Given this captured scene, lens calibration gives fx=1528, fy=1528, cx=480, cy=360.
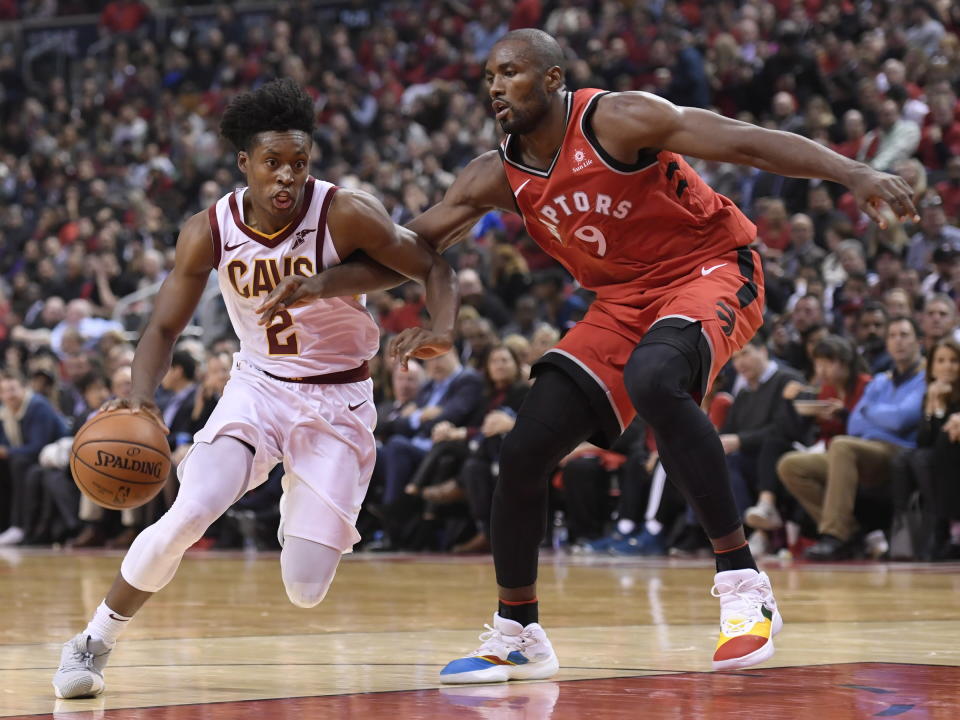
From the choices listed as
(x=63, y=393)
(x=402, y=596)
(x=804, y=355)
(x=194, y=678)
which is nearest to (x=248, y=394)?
(x=194, y=678)

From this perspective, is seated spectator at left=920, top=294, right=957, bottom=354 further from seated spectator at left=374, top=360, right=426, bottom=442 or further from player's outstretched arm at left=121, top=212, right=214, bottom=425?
player's outstretched arm at left=121, top=212, right=214, bottom=425

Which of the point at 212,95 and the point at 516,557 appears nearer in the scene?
the point at 516,557

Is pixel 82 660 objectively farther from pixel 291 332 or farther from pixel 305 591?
pixel 291 332

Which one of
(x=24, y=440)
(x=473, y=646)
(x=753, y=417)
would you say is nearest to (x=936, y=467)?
(x=753, y=417)

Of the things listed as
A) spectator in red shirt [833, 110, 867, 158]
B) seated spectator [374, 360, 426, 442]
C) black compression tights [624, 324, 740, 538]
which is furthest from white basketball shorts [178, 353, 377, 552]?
spectator in red shirt [833, 110, 867, 158]

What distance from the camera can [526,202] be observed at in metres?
4.55

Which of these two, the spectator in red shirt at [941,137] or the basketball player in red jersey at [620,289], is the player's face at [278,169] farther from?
the spectator in red shirt at [941,137]

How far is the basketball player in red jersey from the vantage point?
420cm

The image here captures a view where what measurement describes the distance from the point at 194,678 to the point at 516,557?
982 millimetres

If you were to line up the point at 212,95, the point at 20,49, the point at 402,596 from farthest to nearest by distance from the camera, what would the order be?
the point at 20,49 → the point at 212,95 → the point at 402,596

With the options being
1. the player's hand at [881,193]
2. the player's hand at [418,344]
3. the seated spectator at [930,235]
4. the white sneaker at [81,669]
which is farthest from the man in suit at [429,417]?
the player's hand at [881,193]

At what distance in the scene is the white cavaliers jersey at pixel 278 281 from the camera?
4.56m

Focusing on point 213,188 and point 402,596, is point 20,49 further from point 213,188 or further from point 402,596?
point 402,596

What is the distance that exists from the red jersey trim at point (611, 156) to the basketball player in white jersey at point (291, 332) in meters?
0.60
